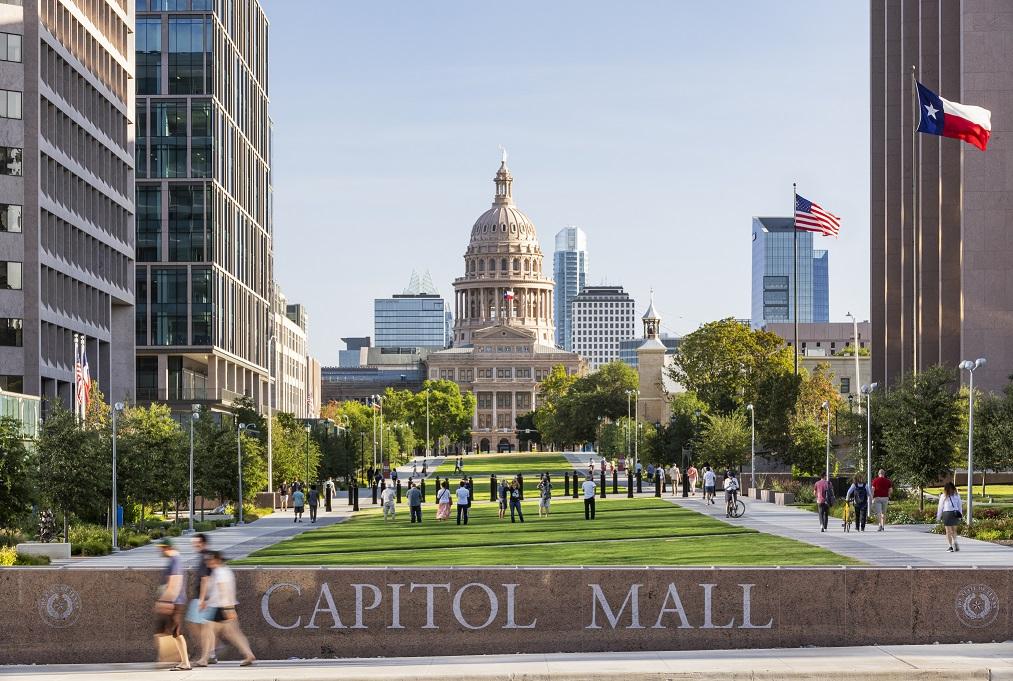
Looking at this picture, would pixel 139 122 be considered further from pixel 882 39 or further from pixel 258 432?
pixel 882 39

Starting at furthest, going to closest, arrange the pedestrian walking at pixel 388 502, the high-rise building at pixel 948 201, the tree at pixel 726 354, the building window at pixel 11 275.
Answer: the tree at pixel 726 354 < the high-rise building at pixel 948 201 < the building window at pixel 11 275 < the pedestrian walking at pixel 388 502

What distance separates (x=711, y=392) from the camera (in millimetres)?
101062

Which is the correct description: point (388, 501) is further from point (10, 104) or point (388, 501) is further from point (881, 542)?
point (10, 104)

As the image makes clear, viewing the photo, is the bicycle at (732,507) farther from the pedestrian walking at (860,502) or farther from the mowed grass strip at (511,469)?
the mowed grass strip at (511,469)

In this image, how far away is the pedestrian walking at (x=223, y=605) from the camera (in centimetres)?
2127

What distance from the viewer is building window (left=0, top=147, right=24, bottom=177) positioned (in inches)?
2702

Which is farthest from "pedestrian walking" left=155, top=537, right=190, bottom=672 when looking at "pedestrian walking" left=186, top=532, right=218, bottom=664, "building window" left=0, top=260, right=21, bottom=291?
"building window" left=0, top=260, right=21, bottom=291

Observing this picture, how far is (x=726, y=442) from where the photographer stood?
86438 millimetres

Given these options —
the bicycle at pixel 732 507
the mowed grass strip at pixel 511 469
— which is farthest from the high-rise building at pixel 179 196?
the bicycle at pixel 732 507

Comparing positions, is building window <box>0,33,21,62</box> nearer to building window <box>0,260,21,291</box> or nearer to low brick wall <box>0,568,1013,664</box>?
building window <box>0,260,21,291</box>

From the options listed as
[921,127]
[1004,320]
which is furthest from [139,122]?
[921,127]

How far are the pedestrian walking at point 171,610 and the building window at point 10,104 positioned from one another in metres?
50.9

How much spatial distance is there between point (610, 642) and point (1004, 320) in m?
59.4

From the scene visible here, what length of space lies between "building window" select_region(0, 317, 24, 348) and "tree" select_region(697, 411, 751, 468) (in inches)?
1434
